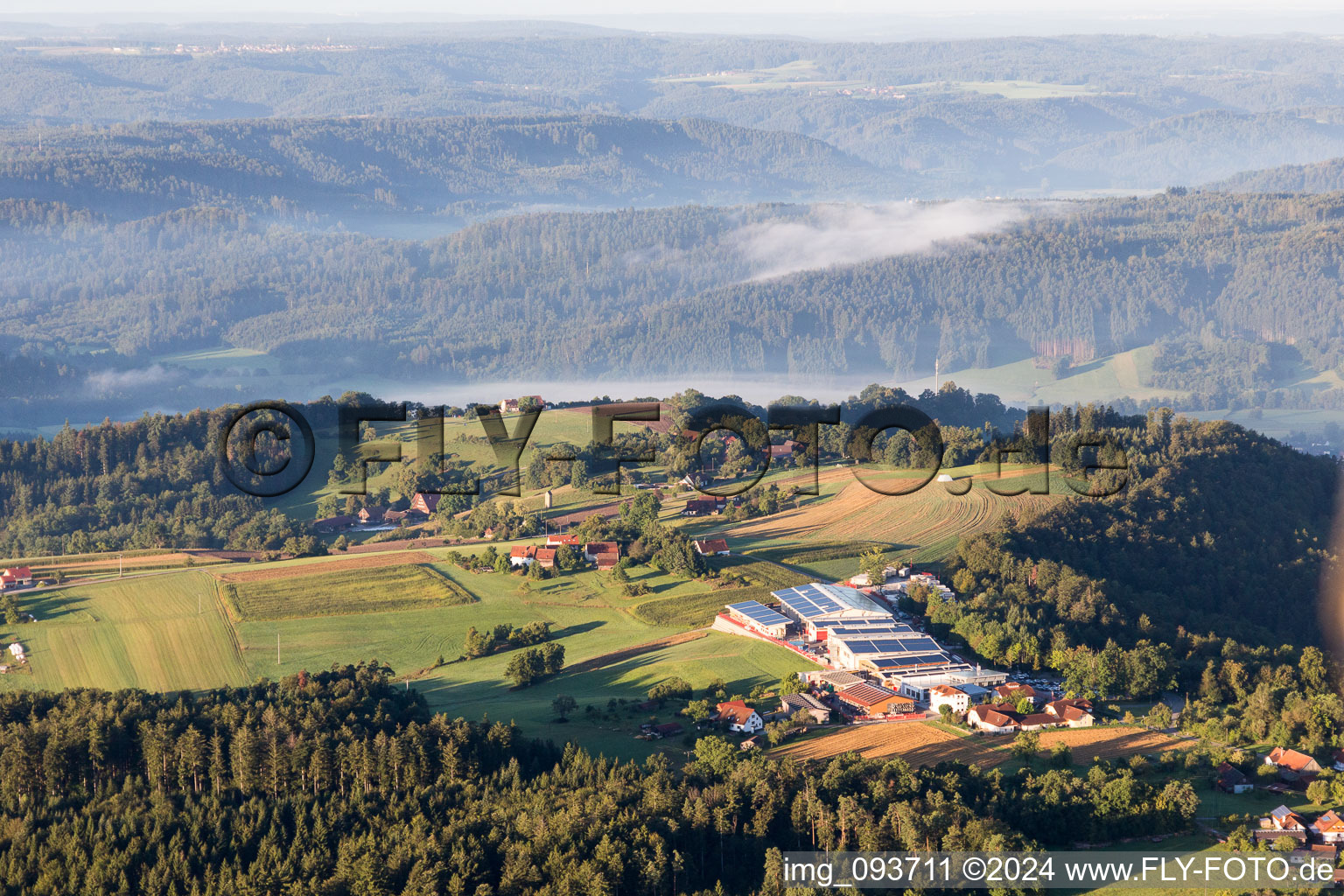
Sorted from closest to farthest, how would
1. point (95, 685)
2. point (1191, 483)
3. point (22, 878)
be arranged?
1. point (22, 878)
2. point (95, 685)
3. point (1191, 483)

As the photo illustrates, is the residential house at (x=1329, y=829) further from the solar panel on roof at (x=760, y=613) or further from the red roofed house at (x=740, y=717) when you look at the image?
the solar panel on roof at (x=760, y=613)

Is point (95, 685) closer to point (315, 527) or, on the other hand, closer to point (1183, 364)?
point (315, 527)

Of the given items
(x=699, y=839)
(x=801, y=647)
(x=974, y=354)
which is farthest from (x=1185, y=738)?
(x=974, y=354)

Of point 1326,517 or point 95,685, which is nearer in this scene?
point 95,685

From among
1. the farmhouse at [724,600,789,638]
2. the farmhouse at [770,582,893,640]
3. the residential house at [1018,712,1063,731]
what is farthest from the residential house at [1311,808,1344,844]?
the farmhouse at [724,600,789,638]

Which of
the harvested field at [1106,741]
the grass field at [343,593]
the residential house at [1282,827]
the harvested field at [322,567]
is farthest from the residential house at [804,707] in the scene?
the harvested field at [322,567]

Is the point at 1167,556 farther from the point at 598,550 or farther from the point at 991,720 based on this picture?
the point at 991,720
